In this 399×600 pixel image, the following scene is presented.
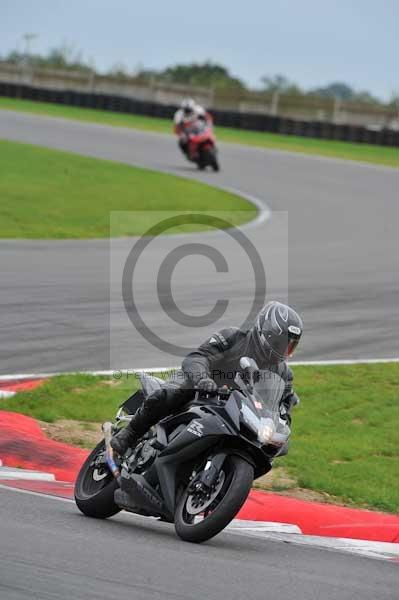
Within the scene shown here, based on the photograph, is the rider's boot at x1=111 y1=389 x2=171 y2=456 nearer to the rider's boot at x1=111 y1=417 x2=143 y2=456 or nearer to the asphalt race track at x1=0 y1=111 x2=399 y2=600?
the rider's boot at x1=111 y1=417 x2=143 y2=456

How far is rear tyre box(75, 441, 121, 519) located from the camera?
6.85m

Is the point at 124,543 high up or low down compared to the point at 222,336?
down

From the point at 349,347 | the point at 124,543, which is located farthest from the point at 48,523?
the point at 349,347

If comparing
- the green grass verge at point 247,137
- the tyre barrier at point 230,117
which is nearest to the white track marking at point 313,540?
the green grass verge at point 247,137

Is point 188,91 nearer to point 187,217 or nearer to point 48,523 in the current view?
point 187,217

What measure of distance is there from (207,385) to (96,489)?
113 centimetres

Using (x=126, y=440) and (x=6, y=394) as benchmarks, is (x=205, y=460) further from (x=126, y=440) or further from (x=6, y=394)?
(x=6, y=394)

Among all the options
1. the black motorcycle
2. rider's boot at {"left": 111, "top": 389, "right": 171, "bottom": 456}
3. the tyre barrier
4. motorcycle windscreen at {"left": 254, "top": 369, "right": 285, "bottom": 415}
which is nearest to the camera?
the black motorcycle

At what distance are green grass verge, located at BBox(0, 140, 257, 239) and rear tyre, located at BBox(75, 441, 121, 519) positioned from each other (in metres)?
11.2

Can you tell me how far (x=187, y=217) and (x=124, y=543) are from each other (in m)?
15.9

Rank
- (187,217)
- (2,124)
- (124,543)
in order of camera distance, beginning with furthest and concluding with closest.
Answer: (2,124) → (187,217) → (124,543)

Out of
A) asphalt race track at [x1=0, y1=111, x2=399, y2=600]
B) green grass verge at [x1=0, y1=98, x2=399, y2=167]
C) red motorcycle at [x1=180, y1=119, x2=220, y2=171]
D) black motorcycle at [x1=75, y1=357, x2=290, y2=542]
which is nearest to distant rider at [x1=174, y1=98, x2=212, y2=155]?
red motorcycle at [x1=180, y1=119, x2=220, y2=171]

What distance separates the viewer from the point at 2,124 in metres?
37.5

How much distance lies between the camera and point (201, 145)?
30.7 m
